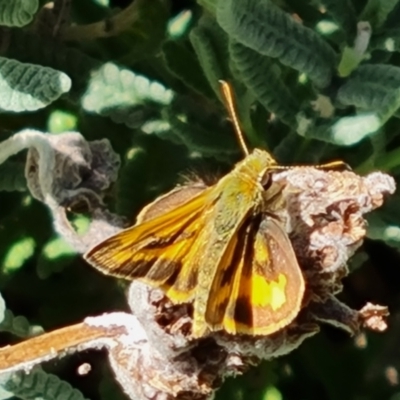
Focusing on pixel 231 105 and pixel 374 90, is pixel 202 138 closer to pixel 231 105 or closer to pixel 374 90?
pixel 231 105

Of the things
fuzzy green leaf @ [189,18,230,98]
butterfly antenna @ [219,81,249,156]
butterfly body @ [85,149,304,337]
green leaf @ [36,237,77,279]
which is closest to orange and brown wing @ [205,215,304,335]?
butterfly body @ [85,149,304,337]

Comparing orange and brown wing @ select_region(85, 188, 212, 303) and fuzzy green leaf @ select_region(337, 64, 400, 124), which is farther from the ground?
fuzzy green leaf @ select_region(337, 64, 400, 124)

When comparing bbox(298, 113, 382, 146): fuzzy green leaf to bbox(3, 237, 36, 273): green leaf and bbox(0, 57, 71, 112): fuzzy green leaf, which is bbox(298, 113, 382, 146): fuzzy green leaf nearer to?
bbox(0, 57, 71, 112): fuzzy green leaf

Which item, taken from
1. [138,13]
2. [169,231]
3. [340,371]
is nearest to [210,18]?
[138,13]

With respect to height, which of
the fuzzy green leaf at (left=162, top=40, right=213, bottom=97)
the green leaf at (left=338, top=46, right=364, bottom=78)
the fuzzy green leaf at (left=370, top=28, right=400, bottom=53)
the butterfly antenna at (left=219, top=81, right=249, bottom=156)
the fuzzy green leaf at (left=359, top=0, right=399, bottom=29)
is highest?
the fuzzy green leaf at (left=359, top=0, right=399, bottom=29)

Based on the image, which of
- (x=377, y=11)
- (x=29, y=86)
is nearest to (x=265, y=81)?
(x=377, y=11)

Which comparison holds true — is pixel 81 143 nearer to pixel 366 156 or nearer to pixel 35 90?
pixel 35 90
